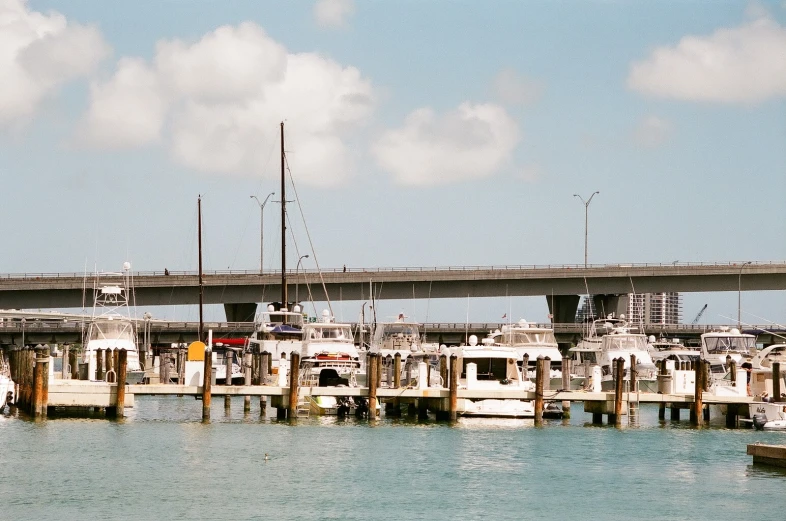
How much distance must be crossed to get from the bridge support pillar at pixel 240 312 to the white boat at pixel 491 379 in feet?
180

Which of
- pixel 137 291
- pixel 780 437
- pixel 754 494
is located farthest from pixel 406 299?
pixel 754 494

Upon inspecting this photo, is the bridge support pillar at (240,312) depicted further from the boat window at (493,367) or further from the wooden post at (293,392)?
the wooden post at (293,392)

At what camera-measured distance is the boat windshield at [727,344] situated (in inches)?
3103

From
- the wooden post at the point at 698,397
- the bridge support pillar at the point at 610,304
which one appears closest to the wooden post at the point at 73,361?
the wooden post at the point at 698,397

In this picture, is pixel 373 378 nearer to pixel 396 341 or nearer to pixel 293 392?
pixel 293 392

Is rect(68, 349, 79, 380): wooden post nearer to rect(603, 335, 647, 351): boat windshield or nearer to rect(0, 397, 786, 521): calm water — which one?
rect(0, 397, 786, 521): calm water

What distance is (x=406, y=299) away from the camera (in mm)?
115562

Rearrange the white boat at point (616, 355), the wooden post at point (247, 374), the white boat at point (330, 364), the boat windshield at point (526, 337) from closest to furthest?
the white boat at point (330, 364), the wooden post at point (247, 374), the white boat at point (616, 355), the boat windshield at point (526, 337)

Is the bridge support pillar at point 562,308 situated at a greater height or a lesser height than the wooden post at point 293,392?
greater

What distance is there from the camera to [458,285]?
115 meters

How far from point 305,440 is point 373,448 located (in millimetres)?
3058

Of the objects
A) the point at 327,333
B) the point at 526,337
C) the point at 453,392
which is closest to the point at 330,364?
the point at 327,333

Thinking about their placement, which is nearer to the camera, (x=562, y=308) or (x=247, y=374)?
(x=247, y=374)

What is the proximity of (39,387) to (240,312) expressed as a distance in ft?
206
